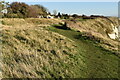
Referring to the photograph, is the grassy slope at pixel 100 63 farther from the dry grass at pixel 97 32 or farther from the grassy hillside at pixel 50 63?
the dry grass at pixel 97 32

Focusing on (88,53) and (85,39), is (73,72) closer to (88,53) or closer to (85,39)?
(88,53)

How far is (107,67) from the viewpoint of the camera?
34.2 feet

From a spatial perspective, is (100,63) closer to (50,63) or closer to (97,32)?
(50,63)

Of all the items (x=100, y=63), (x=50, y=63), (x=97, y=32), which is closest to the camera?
(x=50, y=63)

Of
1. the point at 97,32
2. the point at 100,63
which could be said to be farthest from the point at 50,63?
the point at 97,32

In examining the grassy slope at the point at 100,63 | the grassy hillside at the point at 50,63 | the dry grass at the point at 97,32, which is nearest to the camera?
the grassy hillside at the point at 50,63

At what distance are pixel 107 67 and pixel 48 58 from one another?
12.4 ft

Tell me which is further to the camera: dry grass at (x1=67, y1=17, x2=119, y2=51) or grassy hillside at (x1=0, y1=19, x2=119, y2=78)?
dry grass at (x1=67, y1=17, x2=119, y2=51)

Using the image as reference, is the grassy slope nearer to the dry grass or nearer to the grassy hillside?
the grassy hillside

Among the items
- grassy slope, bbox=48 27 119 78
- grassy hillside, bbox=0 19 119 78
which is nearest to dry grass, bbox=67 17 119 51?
grassy slope, bbox=48 27 119 78

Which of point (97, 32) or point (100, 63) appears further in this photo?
point (97, 32)

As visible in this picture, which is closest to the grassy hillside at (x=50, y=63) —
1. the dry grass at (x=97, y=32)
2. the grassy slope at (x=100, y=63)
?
the grassy slope at (x=100, y=63)

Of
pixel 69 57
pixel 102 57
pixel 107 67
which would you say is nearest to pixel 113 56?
pixel 102 57

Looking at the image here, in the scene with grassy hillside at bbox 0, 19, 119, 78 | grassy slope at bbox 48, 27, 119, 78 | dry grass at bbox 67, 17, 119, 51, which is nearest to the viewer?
grassy hillside at bbox 0, 19, 119, 78
